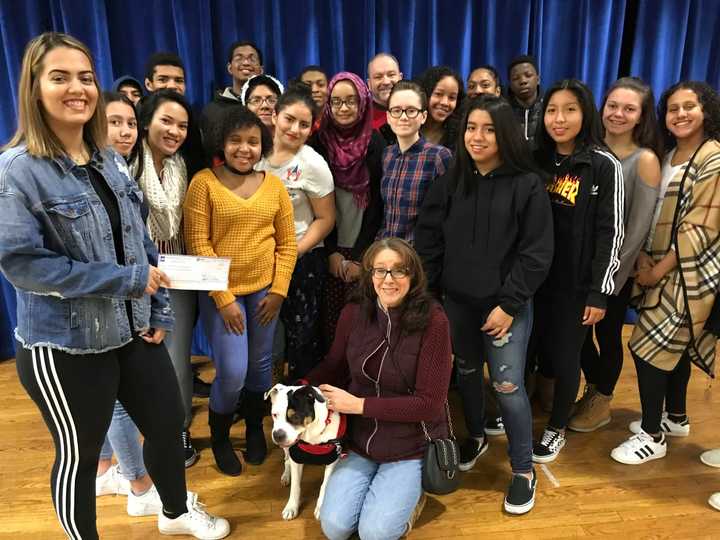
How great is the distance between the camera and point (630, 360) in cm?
320

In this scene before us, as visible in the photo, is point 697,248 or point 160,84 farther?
point 160,84

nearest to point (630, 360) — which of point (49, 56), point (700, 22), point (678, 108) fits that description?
point (678, 108)

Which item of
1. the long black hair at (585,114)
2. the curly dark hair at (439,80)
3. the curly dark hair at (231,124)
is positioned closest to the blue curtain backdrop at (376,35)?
the curly dark hair at (439,80)

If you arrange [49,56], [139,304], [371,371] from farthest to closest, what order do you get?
[371,371], [139,304], [49,56]

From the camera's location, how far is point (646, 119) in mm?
2092

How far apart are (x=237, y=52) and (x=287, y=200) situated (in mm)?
1318

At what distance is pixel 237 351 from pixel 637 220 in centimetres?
158

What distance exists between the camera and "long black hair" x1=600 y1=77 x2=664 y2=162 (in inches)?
81.4

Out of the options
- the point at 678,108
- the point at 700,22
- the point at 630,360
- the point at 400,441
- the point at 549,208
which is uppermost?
the point at 700,22

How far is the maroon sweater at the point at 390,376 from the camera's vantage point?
5.63 ft

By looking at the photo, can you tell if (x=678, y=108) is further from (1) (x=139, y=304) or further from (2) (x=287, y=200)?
(1) (x=139, y=304)

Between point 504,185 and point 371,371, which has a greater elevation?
point 504,185

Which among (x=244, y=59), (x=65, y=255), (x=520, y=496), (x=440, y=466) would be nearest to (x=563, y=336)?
(x=520, y=496)

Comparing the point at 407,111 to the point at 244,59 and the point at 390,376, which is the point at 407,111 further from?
the point at 244,59
